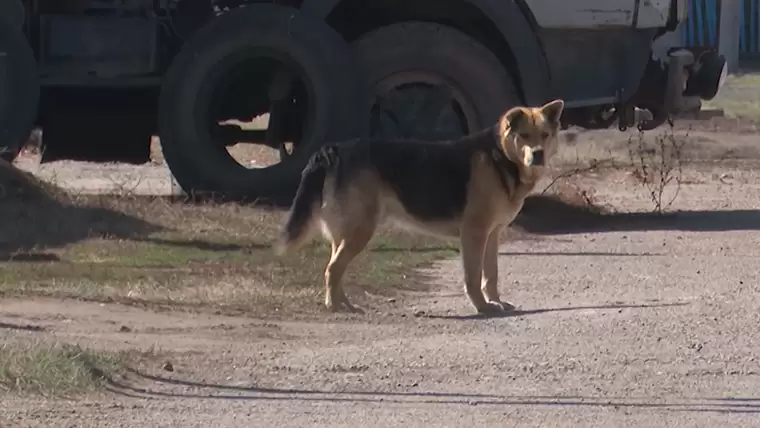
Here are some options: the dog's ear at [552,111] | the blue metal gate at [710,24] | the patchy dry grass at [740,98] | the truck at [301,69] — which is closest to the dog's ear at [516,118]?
the dog's ear at [552,111]

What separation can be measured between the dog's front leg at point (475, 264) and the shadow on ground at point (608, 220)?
3566mm

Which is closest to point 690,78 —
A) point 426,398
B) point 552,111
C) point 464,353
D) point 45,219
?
point 552,111

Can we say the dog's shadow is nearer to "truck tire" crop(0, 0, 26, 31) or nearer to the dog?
the dog

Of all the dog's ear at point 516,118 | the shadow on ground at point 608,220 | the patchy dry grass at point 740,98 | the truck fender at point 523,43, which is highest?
the truck fender at point 523,43

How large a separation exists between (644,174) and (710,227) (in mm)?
3168

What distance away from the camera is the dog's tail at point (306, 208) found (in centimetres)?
937

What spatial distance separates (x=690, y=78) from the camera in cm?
1355

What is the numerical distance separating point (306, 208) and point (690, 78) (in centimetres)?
514

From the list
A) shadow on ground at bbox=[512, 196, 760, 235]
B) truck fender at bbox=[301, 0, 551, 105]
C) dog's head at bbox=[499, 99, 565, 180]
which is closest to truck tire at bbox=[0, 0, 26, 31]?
truck fender at bbox=[301, 0, 551, 105]

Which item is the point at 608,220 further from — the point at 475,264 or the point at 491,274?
the point at 475,264

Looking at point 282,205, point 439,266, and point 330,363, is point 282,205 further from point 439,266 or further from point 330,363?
point 330,363

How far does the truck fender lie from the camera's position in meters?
12.4

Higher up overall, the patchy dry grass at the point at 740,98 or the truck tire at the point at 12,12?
the truck tire at the point at 12,12

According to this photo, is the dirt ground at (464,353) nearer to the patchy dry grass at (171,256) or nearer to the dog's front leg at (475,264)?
the dog's front leg at (475,264)
